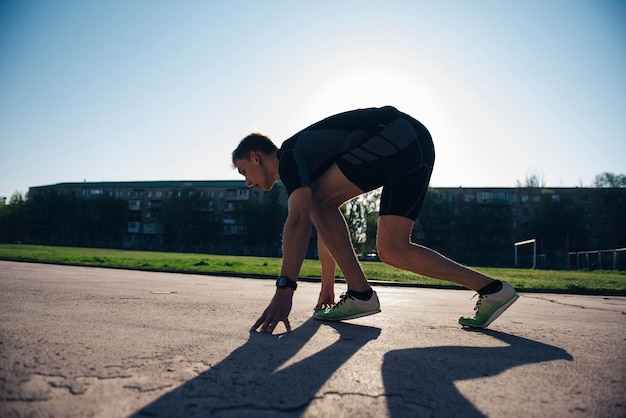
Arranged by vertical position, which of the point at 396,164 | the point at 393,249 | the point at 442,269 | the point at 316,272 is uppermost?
A: the point at 396,164

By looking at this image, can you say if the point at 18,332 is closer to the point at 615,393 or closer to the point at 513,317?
the point at 615,393

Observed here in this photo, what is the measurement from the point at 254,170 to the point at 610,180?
267 ft

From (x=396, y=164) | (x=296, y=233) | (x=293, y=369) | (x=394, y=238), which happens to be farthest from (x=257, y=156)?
(x=293, y=369)

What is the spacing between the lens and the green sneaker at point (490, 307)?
274cm

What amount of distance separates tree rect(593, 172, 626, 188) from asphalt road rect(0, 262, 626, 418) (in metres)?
80.2

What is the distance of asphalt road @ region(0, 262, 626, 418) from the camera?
43.9 inches

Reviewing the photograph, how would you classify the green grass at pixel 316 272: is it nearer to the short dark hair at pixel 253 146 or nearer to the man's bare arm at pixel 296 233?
the short dark hair at pixel 253 146

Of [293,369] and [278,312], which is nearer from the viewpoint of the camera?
[293,369]

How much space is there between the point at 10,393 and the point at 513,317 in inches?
137

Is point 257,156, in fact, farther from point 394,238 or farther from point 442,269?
point 442,269

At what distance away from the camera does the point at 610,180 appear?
67.1m

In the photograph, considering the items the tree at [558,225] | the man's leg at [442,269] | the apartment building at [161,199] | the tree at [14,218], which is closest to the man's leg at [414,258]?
the man's leg at [442,269]

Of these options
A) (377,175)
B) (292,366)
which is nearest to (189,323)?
(292,366)

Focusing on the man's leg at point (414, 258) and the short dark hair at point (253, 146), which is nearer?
the man's leg at point (414, 258)
